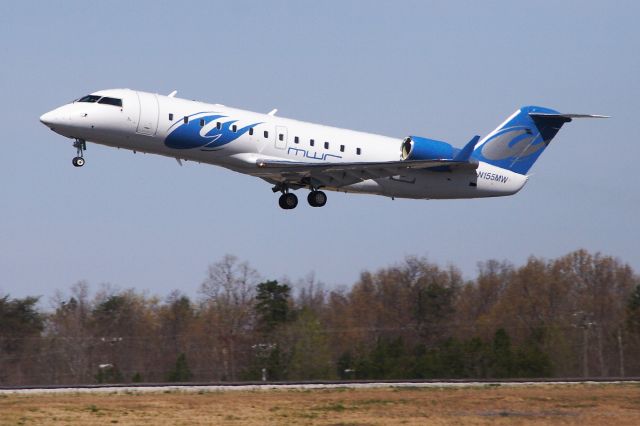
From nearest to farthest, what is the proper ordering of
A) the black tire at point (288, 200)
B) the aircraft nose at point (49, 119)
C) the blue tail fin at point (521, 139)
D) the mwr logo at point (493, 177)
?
the aircraft nose at point (49, 119), the black tire at point (288, 200), the mwr logo at point (493, 177), the blue tail fin at point (521, 139)

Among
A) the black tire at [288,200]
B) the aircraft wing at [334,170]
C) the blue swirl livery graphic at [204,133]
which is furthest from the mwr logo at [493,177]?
the blue swirl livery graphic at [204,133]

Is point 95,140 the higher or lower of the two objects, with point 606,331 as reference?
higher

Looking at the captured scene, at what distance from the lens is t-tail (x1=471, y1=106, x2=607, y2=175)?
35.1 metres

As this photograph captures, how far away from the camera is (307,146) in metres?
31.5

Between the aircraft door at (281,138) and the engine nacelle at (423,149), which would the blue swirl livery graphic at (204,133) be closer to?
the aircraft door at (281,138)

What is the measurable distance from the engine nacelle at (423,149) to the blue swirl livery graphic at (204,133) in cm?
499

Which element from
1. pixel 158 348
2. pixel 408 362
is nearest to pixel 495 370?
pixel 408 362

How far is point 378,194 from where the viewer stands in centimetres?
3359

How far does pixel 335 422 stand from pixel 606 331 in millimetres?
22069

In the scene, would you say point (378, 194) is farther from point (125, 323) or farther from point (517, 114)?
point (125, 323)

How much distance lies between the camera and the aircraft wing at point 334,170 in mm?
30578

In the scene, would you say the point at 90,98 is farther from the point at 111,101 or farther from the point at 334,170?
the point at 334,170

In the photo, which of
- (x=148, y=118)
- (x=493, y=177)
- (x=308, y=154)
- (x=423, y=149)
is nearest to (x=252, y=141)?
(x=308, y=154)

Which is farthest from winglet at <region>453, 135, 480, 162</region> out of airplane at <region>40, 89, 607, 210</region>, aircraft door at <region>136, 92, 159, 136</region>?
aircraft door at <region>136, 92, 159, 136</region>
